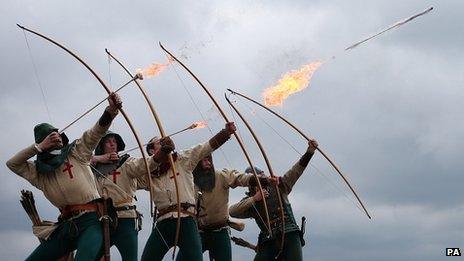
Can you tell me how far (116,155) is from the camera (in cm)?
873

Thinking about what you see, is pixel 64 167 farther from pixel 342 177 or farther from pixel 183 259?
pixel 342 177

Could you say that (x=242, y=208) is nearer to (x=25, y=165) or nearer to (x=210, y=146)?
(x=210, y=146)

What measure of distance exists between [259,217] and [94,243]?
3747 mm

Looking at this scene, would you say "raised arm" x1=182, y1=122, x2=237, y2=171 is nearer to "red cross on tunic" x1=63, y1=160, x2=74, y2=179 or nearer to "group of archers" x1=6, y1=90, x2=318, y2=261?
"group of archers" x1=6, y1=90, x2=318, y2=261

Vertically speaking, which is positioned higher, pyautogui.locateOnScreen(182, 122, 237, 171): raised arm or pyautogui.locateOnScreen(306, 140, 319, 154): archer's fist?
pyautogui.locateOnScreen(306, 140, 319, 154): archer's fist

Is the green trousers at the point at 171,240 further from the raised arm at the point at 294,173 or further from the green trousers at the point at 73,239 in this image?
the raised arm at the point at 294,173

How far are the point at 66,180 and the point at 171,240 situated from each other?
1.83m

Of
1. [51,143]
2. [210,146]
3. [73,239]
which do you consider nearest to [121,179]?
[210,146]

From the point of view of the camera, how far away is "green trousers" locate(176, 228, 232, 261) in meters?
9.58

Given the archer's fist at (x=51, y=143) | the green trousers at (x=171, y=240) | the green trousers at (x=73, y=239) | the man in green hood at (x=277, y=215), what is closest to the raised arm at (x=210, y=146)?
the green trousers at (x=171, y=240)

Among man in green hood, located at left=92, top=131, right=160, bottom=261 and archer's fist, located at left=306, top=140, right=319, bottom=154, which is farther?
archer's fist, located at left=306, top=140, right=319, bottom=154

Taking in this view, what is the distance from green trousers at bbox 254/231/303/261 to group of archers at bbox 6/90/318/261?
0.05 ft

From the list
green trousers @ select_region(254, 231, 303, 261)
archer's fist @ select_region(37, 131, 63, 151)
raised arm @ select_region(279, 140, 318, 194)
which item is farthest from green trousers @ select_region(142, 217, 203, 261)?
raised arm @ select_region(279, 140, 318, 194)

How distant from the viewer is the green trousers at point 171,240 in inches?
327
